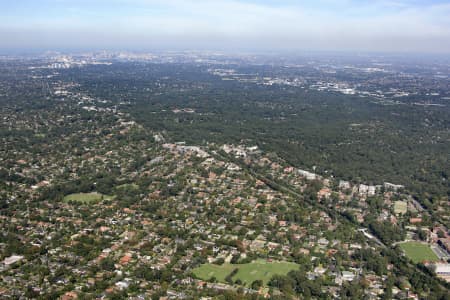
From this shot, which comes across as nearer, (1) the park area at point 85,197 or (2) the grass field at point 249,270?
(2) the grass field at point 249,270

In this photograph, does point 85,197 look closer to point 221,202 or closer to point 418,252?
point 221,202

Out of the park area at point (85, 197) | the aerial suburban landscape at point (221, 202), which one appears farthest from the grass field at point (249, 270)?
the park area at point (85, 197)

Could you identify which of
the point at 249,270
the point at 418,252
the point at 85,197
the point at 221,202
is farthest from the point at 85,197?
the point at 418,252

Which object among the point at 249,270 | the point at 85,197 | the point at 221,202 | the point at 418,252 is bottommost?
the point at 418,252

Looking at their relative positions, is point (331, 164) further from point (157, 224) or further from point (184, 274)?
point (184, 274)

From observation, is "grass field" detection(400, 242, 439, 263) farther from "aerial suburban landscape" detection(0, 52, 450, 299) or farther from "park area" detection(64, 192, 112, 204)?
"park area" detection(64, 192, 112, 204)

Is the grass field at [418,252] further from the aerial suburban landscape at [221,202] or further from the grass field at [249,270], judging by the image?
the grass field at [249,270]

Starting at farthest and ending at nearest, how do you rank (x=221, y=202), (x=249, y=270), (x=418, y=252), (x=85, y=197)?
(x=85, y=197) < (x=221, y=202) < (x=418, y=252) < (x=249, y=270)
